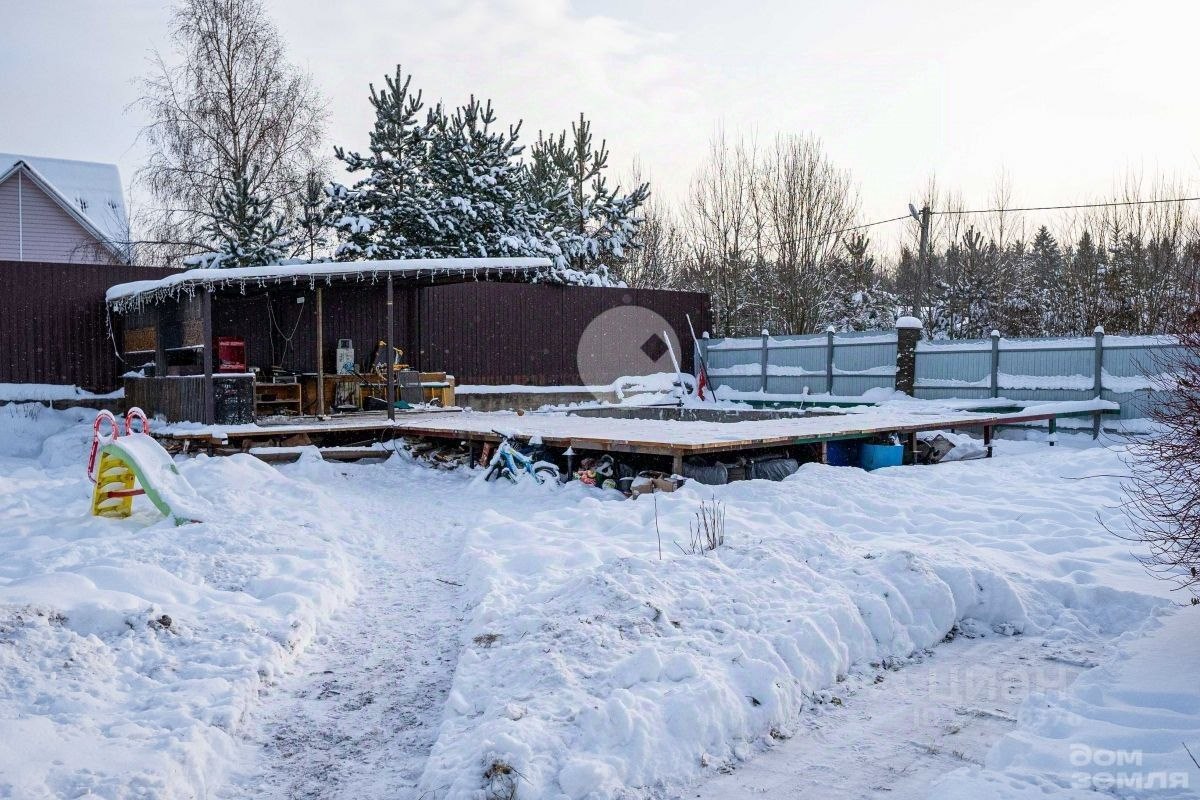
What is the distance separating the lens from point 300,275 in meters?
10.6

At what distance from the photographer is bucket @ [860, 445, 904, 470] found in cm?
965

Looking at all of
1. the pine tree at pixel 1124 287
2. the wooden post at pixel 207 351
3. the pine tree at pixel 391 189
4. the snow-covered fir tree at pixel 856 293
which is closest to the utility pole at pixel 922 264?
the snow-covered fir tree at pixel 856 293

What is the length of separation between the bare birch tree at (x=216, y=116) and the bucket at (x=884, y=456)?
14.2 metres

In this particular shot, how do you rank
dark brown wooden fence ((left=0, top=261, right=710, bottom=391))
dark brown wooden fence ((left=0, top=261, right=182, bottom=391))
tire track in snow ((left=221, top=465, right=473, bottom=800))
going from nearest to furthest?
tire track in snow ((left=221, top=465, right=473, bottom=800)) → dark brown wooden fence ((left=0, top=261, right=182, bottom=391)) → dark brown wooden fence ((left=0, top=261, right=710, bottom=391))

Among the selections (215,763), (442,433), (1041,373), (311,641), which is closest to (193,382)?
(442,433)

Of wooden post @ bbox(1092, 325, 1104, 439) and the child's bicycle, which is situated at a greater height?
wooden post @ bbox(1092, 325, 1104, 439)

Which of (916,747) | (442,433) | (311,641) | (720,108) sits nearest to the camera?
(916,747)

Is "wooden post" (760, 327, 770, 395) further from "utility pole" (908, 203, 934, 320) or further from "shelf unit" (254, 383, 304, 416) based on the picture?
"shelf unit" (254, 383, 304, 416)

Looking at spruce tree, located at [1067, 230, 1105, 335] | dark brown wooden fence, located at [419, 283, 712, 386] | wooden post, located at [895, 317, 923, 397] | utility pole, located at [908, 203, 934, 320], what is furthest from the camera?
utility pole, located at [908, 203, 934, 320]

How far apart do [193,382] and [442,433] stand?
10.6 feet

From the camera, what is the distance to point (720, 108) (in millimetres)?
22641

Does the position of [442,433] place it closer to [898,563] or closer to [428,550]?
[428,550]

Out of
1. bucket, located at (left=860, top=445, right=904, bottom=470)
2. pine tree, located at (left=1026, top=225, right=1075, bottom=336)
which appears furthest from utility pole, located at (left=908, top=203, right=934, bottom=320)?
bucket, located at (left=860, top=445, right=904, bottom=470)

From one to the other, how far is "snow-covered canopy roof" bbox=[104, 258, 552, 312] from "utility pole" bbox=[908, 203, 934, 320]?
12.0 metres
